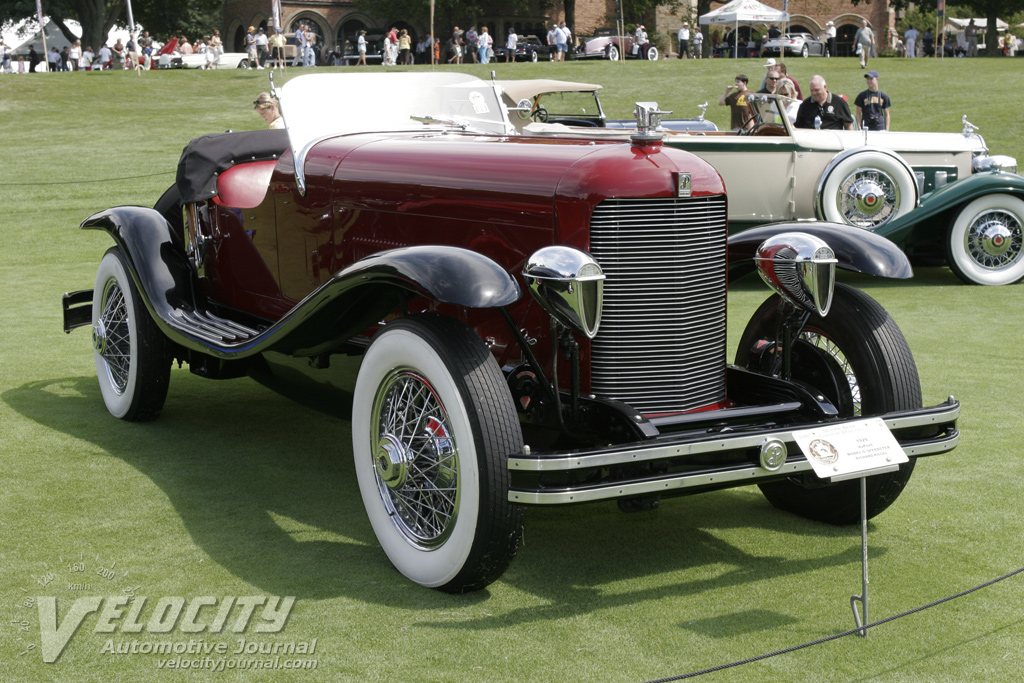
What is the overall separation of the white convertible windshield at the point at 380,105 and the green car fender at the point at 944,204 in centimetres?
536

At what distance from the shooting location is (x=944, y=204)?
364 inches

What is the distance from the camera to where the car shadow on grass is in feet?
10.9

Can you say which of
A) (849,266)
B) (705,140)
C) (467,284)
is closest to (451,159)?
(467,284)

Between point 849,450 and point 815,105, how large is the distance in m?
9.27

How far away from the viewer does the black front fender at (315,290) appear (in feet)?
10.2

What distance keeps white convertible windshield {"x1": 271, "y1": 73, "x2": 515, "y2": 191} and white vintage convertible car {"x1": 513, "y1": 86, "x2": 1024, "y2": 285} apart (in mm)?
3938

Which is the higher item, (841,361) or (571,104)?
(571,104)

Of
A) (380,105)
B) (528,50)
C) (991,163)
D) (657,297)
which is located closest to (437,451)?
(657,297)

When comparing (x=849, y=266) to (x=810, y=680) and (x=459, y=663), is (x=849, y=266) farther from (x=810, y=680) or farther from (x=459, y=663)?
(x=459, y=663)

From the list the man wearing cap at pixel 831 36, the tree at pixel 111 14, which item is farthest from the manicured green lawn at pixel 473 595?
the tree at pixel 111 14

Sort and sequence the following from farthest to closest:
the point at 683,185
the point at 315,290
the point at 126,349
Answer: the point at 126,349 → the point at 315,290 → the point at 683,185

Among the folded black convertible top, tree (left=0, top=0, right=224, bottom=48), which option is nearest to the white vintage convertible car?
the folded black convertible top

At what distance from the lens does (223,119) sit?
82.2 feet

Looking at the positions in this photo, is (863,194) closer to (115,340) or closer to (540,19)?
(115,340)
